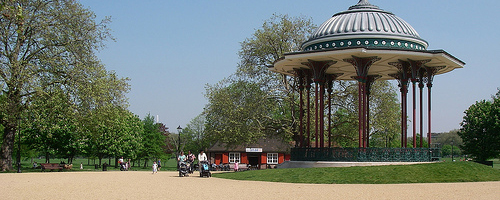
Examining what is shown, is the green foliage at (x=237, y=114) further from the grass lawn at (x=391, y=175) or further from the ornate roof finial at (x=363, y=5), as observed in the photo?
the grass lawn at (x=391, y=175)

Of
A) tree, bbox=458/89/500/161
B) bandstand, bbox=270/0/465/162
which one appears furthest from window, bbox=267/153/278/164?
bandstand, bbox=270/0/465/162

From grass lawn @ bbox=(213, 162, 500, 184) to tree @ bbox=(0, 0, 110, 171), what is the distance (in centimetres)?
1880

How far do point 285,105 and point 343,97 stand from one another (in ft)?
16.0

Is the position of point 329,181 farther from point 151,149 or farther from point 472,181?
point 151,149

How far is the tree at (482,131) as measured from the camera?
2200 inches

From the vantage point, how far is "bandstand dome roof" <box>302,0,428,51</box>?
3045 centimetres

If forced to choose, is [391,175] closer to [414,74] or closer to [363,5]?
[414,74]

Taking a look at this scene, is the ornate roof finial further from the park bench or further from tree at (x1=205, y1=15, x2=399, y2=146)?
the park bench

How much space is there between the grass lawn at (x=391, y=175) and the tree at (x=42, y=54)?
740 inches

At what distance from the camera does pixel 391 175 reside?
76.7 ft

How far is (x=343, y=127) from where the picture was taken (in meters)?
45.8

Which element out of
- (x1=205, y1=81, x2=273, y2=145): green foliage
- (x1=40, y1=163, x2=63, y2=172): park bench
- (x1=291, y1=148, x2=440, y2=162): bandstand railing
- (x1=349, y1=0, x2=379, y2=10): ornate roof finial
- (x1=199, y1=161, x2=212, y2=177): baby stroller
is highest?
(x1=349, y1=0, x2=379, y2=10): ornate roof finial

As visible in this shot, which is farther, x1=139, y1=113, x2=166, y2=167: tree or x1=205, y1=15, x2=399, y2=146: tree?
x1=139, y1=113, x2=166, y2=167: tree

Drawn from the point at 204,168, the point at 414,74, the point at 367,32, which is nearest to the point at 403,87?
the point at 414,74
